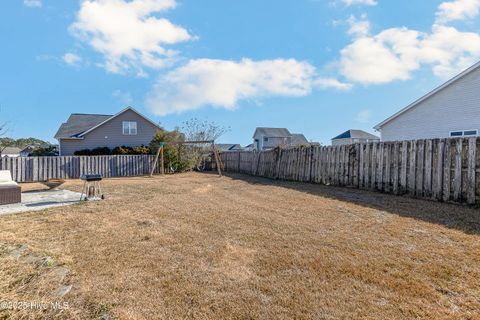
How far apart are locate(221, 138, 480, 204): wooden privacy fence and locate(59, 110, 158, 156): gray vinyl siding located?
615 inches

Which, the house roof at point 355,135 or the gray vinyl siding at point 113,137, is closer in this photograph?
the gray vinyl siding at point 113,137

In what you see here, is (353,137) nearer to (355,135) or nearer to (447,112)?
(355,135)

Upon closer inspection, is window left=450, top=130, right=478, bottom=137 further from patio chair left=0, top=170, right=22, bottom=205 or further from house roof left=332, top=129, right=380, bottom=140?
house roof left=332, top=129, right=380, bottom=140

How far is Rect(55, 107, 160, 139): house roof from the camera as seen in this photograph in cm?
2242

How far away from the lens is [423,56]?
11195 mm

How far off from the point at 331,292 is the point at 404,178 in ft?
22.2

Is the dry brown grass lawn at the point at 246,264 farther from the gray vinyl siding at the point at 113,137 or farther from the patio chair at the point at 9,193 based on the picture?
the gray vinyl siding at the point at 113,137

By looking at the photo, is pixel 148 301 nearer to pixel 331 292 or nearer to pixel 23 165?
pixel 331 292

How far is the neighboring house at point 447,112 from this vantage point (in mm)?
12062

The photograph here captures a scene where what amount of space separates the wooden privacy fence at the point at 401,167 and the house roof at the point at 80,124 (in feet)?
55.0

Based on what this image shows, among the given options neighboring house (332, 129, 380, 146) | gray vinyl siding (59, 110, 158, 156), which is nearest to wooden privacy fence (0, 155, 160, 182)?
gray vinyl siding (59, 110, 158, 156)

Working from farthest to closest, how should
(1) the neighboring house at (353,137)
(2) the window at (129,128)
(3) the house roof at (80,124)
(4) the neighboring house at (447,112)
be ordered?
(1) the neighboring house at (353,137) → (2) the window at (129,128) → (3) the house roof at (80,124) → (4) the neighboring house at (447,112)

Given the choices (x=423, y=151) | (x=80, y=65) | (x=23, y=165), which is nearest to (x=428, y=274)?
(x=423, y=151)

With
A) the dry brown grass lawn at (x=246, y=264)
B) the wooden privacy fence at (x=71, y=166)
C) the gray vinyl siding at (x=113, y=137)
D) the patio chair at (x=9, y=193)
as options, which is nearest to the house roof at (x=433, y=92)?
the dry brown grass lawn at (x=246, y=264)
